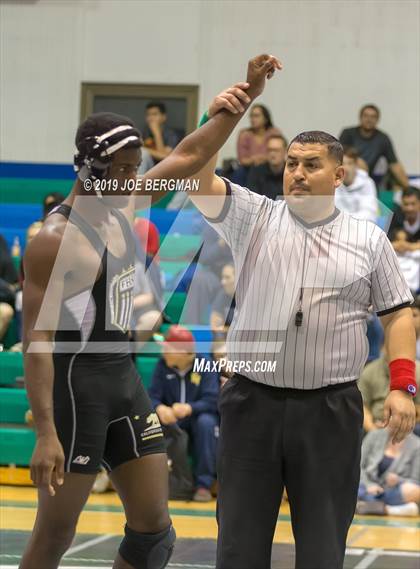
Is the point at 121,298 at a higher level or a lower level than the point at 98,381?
higher

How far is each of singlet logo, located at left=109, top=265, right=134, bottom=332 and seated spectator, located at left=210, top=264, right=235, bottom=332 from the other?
1.57 m

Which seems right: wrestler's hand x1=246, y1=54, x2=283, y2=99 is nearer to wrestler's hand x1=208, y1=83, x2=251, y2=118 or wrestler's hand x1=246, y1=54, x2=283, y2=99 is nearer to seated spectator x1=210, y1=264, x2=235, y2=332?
wrestler's hand x1=208, y1=83, x2=251, y2=118

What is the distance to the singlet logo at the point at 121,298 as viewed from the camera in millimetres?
4320

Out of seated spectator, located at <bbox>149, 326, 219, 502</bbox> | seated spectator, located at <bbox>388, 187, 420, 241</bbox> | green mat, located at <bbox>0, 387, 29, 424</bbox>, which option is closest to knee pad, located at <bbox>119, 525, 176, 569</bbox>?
green mat, located at <bbox>0, 387, 29, 424</bbox>

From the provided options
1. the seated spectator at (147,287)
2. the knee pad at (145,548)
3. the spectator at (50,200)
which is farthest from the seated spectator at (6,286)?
the knee pad at (145,548)

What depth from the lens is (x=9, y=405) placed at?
6.83m

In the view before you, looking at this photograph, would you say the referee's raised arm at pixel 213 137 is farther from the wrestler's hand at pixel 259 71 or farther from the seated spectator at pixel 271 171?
the seated spectator at pixel 271 171

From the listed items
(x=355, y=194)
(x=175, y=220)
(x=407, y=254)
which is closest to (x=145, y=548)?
(x=175, y=220)

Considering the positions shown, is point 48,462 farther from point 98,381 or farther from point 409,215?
point 409,215

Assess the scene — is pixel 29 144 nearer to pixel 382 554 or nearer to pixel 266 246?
pixel 266 246

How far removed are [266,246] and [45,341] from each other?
2.79 ft

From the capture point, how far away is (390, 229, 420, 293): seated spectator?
8484mm

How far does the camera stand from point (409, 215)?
29.2ft

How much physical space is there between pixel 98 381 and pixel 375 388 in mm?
4350
